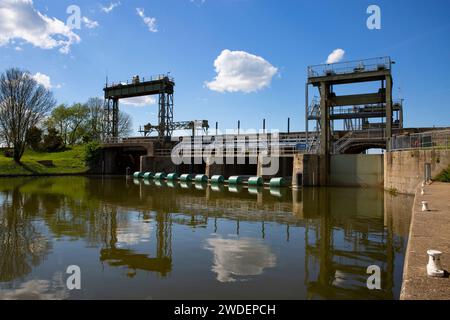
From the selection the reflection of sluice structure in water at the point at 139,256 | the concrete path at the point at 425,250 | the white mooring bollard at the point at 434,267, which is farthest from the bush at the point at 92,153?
the white mooring bollard at the point at 434,267

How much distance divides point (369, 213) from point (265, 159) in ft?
66.7

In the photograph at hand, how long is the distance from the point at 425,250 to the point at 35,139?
233ft

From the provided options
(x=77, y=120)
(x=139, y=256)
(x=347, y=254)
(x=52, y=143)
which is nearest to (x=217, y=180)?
(x=139, y=256)

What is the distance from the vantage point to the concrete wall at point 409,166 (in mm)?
19906

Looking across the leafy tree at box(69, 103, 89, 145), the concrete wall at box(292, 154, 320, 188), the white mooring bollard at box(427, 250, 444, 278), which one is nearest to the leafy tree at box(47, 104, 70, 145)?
the leafy tree at box(69, 103, 89, 145)

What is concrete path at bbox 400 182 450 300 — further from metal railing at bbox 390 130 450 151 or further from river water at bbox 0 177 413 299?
metal railing at bbox 390 130 450 151

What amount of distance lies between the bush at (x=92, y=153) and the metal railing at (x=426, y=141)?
42.5 m

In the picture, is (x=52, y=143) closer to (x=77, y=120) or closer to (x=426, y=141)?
Answer: (x=77, y=120)

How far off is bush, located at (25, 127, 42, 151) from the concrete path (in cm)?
6748

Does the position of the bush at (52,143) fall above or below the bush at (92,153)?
above

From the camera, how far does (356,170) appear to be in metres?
28.8

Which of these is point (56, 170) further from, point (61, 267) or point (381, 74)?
point (61, 267)

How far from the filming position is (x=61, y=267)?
7.54 meters

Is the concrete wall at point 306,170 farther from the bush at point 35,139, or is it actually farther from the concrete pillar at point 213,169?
the bush at point 35,139
